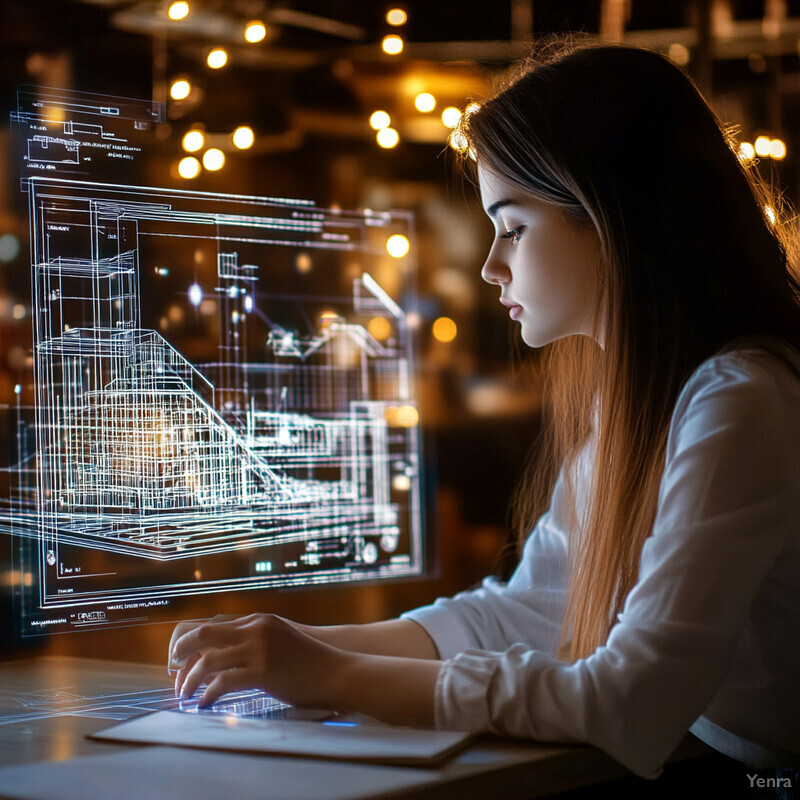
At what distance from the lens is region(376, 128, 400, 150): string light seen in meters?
1.38

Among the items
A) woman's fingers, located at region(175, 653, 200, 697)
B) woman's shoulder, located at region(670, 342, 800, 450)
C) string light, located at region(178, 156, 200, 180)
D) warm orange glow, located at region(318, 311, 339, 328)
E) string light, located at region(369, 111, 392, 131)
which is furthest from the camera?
string light, located at region(369, 111, 392, 131)

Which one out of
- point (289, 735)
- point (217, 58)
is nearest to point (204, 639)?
point (289, 735)

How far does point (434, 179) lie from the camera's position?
142 centimetres

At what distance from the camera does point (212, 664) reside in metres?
0.82

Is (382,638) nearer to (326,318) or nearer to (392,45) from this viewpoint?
(326,318)

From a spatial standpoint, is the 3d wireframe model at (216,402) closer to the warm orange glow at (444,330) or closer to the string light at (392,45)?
the warm orange glow at (444,330)

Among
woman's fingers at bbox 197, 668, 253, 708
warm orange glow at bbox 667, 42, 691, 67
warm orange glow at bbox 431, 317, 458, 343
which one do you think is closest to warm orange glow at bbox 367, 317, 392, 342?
warm orange glow at bbox 431, 317, 458, 343

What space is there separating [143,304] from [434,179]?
0.55 meters

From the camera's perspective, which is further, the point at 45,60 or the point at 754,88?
the point at 754,88

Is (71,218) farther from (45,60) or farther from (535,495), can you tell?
(535,495)

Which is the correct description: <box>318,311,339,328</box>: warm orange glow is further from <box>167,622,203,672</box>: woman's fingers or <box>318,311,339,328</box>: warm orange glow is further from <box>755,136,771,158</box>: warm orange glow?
<box>755,136,771,158</box>: warm orange glow

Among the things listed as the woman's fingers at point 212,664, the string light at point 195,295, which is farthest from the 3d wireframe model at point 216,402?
the woman's fingers at point 212,664

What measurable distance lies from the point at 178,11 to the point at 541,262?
0.60 metres

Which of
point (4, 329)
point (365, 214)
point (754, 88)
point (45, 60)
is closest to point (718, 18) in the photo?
point (754, 88)
